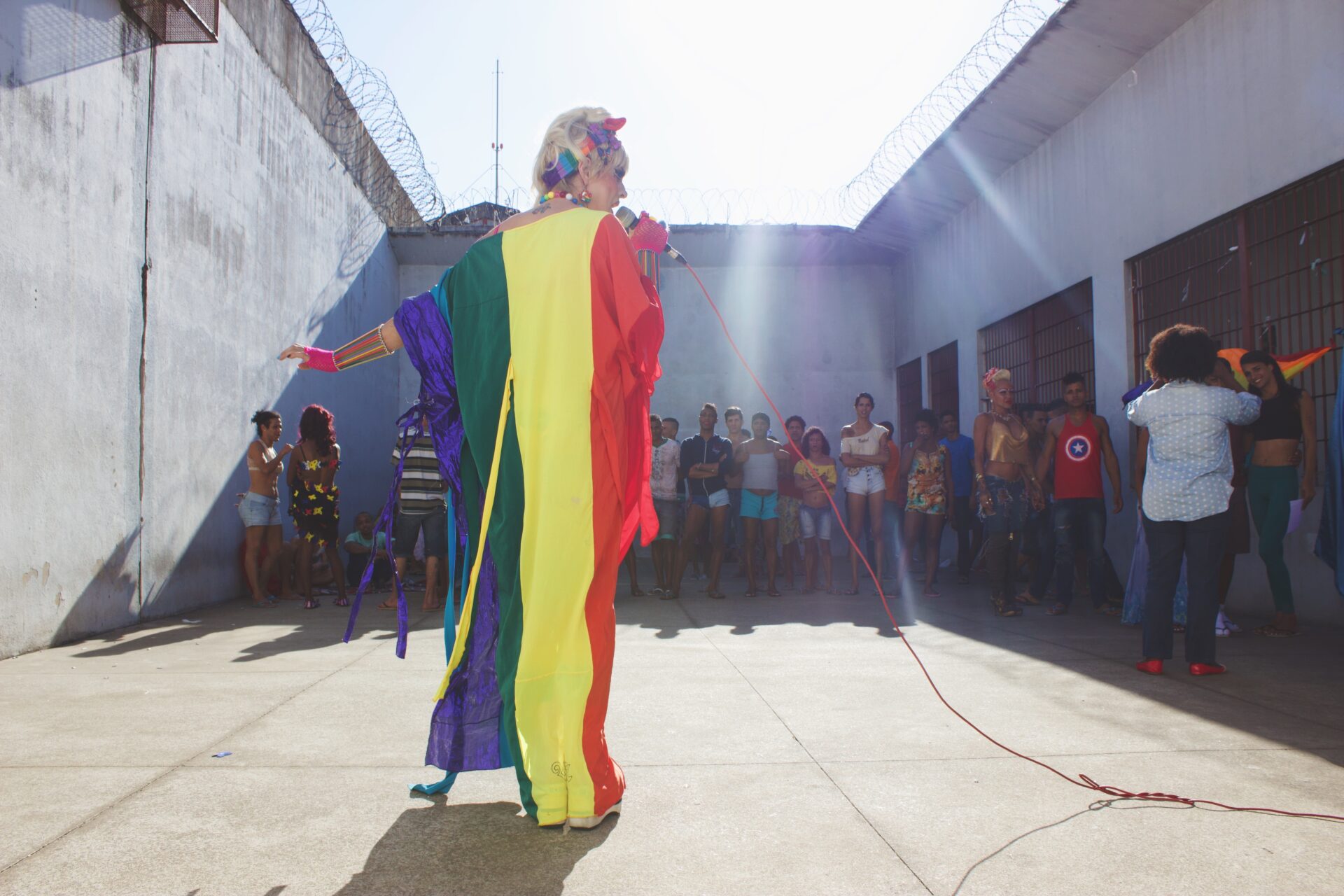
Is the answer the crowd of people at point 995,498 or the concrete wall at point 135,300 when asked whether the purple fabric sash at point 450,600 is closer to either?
the crowd of people at point 995,498

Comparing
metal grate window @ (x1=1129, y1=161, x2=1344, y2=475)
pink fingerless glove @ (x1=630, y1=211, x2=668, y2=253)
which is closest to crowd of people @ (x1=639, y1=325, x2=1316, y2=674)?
metal grate window @ (x1=1129, y1=161, x2=1344, y2=475)

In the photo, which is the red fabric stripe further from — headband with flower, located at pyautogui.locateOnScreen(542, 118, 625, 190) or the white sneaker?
headband with flower, located at pyautogui.locateOnScreen(542, 118, 625, 190)

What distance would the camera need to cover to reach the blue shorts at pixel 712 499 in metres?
8.26

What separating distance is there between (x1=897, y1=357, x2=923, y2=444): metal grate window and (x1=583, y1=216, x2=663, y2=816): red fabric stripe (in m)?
10.5

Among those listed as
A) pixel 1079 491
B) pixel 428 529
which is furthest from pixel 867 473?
pixel 428 529

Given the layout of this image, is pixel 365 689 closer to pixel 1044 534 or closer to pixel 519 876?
pixel 519 876

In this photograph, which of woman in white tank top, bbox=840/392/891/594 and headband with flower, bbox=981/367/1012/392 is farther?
woman in white tank top, bbox=840/392/891/594

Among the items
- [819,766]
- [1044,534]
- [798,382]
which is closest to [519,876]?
[819,766]

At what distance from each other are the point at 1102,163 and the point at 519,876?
26.0ft

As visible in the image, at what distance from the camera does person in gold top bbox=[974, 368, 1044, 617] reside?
6.57 m

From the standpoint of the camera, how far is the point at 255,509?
7406 mm

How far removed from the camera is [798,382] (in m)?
13.3

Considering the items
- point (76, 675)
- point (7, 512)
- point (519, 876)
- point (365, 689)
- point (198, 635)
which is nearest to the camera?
point (519, 876)

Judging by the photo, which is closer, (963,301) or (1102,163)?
(1102,163)
